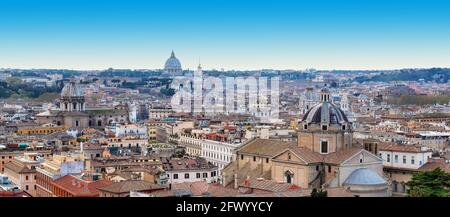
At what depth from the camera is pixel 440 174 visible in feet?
29.8

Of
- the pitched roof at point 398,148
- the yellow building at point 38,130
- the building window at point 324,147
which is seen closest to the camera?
the building window at point 324,147

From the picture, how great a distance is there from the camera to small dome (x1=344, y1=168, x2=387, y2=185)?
929cm

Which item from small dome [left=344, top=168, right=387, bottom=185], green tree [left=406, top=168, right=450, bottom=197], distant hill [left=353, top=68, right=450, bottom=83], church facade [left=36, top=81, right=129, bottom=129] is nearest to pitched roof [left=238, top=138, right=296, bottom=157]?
small dome [left=344, top=168, right=387, bottom=185]

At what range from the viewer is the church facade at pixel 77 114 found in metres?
25.1

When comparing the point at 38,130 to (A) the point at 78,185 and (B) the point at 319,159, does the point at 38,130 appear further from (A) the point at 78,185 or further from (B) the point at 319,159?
(B) the point at 319,159

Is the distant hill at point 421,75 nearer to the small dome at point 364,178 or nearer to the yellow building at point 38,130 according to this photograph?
the yellow building at point 38,130

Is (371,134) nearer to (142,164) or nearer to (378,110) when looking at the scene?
(142,164)

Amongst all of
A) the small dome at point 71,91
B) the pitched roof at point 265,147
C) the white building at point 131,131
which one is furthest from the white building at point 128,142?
the small dome at point 71,91

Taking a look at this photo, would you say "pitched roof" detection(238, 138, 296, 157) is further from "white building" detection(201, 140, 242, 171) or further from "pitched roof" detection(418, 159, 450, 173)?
"white building" detection(201, 140, 242, 171)

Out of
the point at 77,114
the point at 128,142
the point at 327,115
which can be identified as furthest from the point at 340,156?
the point at 77,114

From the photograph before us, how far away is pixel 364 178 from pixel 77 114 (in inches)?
676

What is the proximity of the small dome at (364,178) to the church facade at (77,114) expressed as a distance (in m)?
15.7
